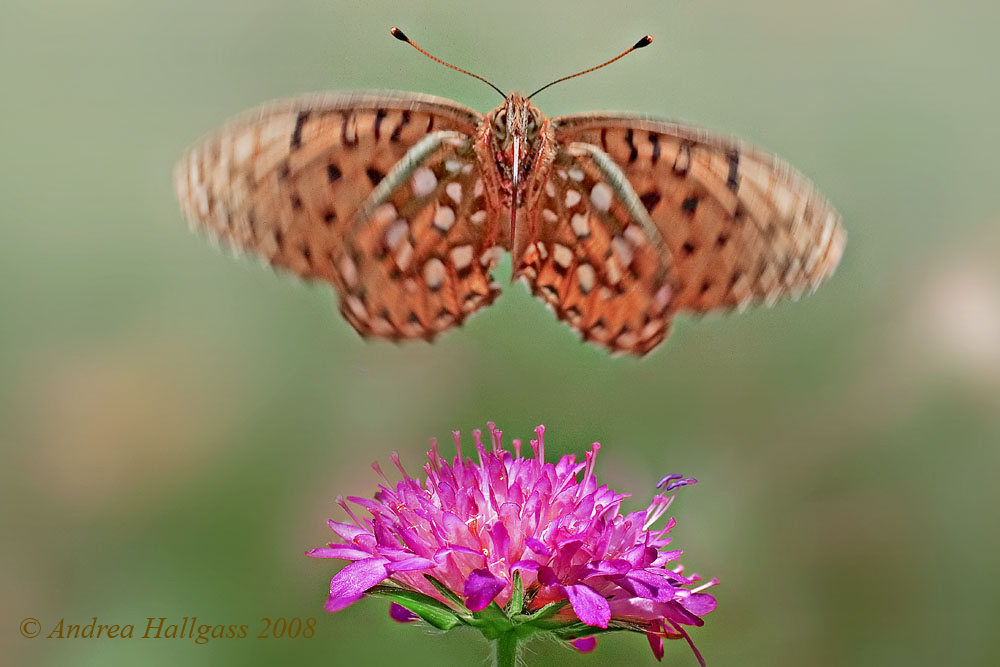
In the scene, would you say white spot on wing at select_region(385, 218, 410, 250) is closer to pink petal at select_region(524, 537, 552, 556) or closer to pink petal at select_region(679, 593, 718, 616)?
pink petal at select_region(524, 537, 552, 556)

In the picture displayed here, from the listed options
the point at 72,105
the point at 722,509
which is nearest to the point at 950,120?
the point at 722,509

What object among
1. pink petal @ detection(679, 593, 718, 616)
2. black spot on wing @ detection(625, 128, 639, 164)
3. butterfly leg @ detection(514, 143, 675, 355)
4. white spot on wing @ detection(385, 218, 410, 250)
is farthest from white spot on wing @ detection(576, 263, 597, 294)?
pink petal @ detection(679, 593, 718, 616)

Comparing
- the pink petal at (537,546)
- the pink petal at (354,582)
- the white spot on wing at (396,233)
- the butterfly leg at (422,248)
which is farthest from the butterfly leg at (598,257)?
the pink petal at (354,582)

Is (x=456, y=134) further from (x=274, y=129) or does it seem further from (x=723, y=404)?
(x=723, y=404)

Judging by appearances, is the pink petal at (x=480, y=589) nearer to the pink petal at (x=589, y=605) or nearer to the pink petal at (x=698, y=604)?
the pink petal at (x=589, y=605)

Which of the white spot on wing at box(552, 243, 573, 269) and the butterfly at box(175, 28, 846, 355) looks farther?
the white spot on wing at box(552, 243, 573, 269)
